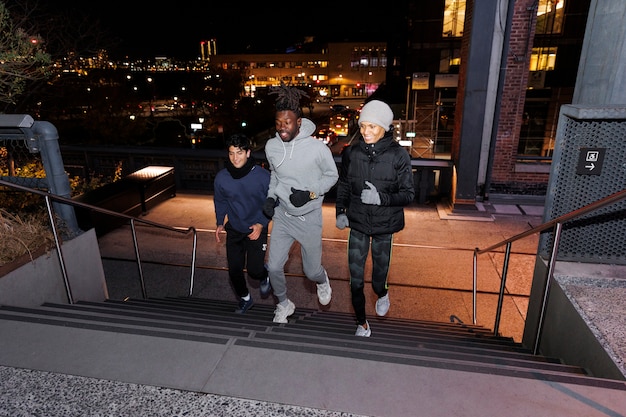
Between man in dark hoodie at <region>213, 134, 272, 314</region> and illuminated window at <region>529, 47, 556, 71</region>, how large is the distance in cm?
2293

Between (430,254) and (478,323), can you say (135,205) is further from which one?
(478,323)

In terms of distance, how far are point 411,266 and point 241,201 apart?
3852mm

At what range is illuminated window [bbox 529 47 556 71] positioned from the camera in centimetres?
2186

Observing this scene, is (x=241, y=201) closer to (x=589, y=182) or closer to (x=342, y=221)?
(x=342, y=221)

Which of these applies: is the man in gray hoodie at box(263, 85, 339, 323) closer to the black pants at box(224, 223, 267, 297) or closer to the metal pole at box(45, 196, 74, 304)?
the black pants at box(224, 223, 267, 297)

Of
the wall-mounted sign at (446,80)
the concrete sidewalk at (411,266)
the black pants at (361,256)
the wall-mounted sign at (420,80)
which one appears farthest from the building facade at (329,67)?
the black pants at (361,256)

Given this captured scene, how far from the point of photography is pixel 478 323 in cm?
516

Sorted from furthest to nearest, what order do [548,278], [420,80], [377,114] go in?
1. [420,80]
2. [377,114]
3. [548,278]

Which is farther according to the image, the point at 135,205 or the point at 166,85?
the point at 166,85

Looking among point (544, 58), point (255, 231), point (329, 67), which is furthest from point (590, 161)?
point (329, 67)

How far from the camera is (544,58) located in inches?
868

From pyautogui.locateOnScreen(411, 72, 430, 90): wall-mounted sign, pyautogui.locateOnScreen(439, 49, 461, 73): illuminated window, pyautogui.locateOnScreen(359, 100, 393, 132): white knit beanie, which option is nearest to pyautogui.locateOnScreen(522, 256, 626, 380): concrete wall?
pyautogui.locateOnScreen(359, 100, 393, 132): white knit beanie

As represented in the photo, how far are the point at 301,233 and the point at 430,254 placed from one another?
421 centimetres

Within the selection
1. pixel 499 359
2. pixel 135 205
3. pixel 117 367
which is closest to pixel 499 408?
pixel 499 359
